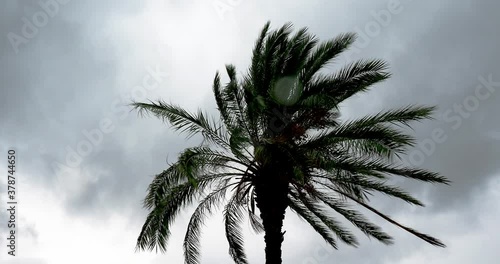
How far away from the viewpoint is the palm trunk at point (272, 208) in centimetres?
1365

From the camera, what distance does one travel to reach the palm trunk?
1365cm

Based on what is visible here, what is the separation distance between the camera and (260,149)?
11.6 meters

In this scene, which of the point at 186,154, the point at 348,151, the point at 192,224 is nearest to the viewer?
the point at 186,154

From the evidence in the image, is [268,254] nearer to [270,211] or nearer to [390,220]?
[270,211]

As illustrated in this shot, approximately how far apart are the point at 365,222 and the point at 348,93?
3642mm

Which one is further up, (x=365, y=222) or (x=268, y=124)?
(x=268, y=124)

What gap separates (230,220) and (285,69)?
15.6ft

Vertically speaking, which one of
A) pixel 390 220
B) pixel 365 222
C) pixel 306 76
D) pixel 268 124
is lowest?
pixel 390 220

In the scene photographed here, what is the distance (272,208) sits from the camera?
1371 centimetres

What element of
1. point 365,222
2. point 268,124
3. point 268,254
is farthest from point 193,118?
point 365,222

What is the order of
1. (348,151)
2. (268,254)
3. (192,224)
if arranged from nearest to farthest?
(348,151) < (268,254) < (192,224)

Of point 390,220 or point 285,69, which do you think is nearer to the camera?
point 390,220

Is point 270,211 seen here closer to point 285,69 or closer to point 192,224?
point 192,224

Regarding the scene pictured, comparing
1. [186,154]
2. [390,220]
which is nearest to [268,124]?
[186,154]
